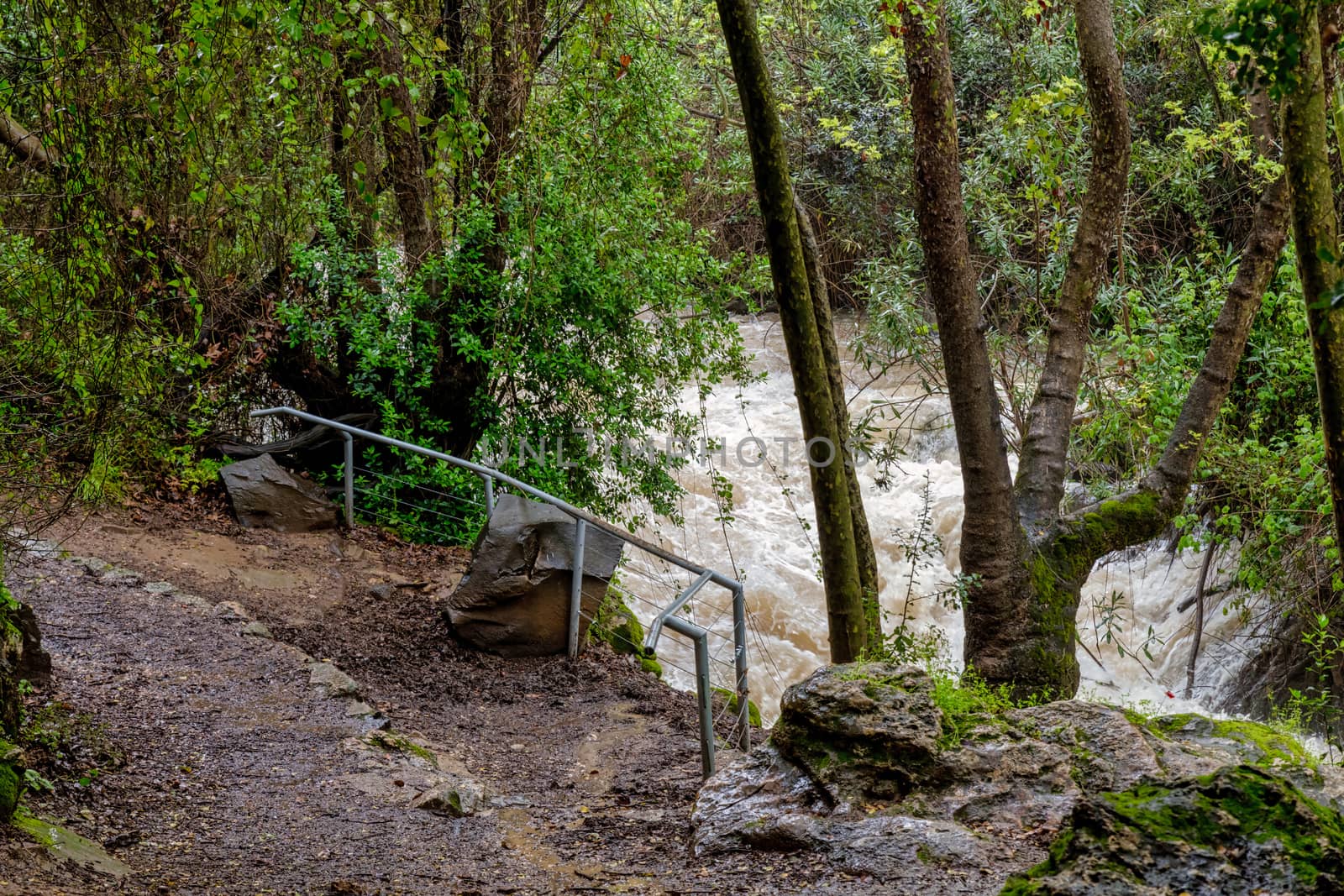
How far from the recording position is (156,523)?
9258 mm

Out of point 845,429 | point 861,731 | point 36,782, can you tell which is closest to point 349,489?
point 845,429

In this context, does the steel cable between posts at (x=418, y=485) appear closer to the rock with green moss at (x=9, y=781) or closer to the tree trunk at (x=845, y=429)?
the tree trunk at (x=845, y=429)

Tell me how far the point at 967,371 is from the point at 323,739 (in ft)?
14.0

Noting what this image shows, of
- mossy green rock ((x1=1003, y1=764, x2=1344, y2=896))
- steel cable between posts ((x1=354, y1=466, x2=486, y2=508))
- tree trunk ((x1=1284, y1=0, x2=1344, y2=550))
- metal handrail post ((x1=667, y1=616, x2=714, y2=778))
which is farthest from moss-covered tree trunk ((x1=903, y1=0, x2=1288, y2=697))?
steel cable between posts ((x1=354, y1=466, x2=486, y2=508))

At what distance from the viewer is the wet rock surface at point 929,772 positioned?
3857 millimetres

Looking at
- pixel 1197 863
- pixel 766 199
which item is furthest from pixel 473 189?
pixel 1197 863

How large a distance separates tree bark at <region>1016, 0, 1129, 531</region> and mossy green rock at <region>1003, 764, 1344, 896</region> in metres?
4.37

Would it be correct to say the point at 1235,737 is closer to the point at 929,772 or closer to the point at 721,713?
the point at 929,772

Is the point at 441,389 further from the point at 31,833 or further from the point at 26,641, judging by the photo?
the point at 31,833

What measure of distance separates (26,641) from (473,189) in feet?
18.2

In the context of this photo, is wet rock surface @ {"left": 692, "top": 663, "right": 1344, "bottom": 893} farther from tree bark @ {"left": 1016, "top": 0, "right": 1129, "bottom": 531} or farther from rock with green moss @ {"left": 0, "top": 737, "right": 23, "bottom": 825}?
tree bark @ {"left": 1016, "top": 0, "right": 1129, "bottom": 531}

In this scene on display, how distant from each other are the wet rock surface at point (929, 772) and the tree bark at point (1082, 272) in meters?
2.71

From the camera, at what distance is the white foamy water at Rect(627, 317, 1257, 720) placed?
33.3 feet

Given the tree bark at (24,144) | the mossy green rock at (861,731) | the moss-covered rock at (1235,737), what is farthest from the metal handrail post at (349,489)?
the moss-covered rock at (1235,737)
